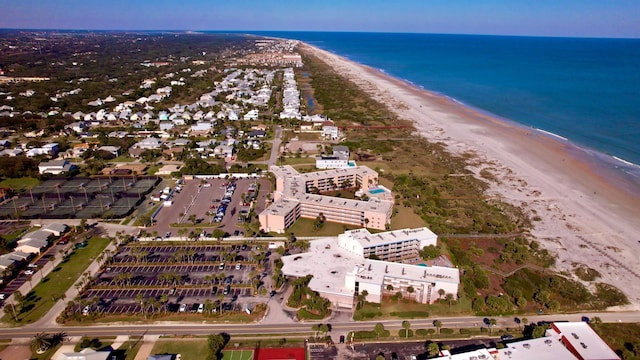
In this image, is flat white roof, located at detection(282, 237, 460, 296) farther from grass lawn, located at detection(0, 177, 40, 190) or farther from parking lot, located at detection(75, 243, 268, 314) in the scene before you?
grass lawn, located at detection(0, 177, 40, 190)

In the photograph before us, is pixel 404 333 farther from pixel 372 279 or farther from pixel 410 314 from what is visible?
pixel 372 279

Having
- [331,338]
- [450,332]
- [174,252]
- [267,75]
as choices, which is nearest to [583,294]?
[450,332]

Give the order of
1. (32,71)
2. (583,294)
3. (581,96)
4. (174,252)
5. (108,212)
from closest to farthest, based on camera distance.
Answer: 1. (583,294)
2. (174,252)
3. (108,212)
4. (581,96)
5. (32,71)

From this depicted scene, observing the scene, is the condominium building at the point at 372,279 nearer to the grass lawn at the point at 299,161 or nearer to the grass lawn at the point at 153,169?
the grass lawn at the point at 299,161

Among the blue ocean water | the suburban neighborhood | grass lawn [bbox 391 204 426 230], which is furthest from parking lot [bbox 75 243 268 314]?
Answer: the blue ocean water

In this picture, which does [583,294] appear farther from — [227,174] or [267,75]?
[267,75]

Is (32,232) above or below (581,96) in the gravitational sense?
below

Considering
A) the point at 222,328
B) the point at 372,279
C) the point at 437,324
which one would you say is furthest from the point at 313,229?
the point at 437,324

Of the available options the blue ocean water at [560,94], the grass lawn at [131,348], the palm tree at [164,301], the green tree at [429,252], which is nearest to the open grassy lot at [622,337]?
the green tree at [429,252]
